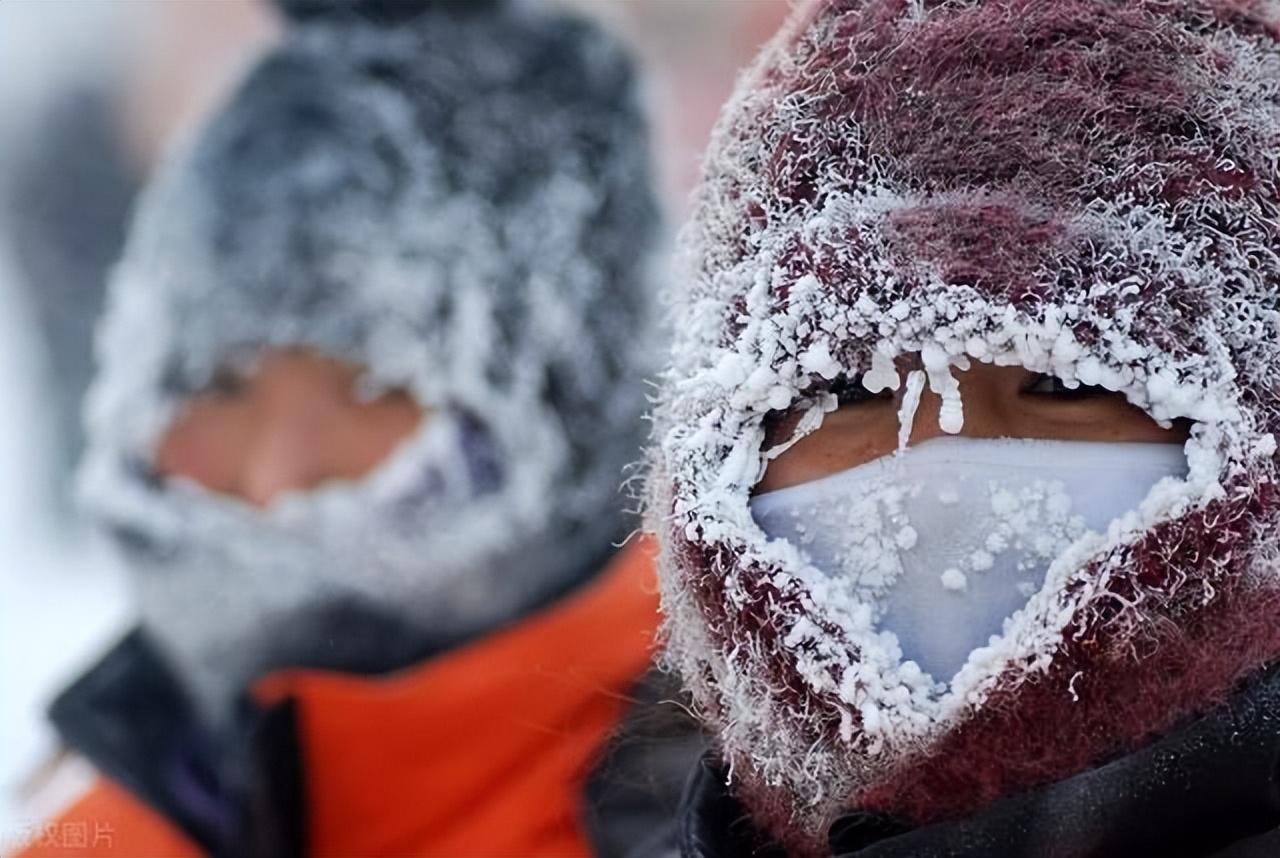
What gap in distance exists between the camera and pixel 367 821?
7.95 feet

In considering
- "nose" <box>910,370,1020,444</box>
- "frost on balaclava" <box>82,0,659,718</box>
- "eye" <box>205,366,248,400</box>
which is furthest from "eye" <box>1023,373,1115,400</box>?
"eye" <box>205,366,248,400</box>

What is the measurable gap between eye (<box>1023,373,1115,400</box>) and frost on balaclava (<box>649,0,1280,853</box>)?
0.04 meters

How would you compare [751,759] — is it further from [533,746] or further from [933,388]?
[533,746]

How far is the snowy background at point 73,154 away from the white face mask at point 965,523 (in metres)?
1.41

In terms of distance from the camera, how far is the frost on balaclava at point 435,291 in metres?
2.54

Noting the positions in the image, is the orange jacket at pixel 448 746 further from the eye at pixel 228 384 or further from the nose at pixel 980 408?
the nose at pixel 980 408

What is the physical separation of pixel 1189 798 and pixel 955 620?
0.20 meters

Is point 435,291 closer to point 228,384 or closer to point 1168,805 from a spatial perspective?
point 228,384

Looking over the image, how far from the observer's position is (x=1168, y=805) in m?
1.11

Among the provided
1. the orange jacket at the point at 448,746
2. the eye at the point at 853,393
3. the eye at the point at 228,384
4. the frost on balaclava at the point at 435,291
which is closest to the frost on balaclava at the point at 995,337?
the eye at the point at 853,393

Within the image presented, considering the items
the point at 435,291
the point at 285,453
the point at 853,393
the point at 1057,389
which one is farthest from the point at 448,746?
the point at 1057,389

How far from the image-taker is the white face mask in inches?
46.7

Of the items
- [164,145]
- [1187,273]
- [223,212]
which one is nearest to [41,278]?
[164,145]

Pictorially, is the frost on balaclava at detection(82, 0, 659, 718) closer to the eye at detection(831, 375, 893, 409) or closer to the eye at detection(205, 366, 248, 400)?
the eye at detection(205, 366, 248, 400)
